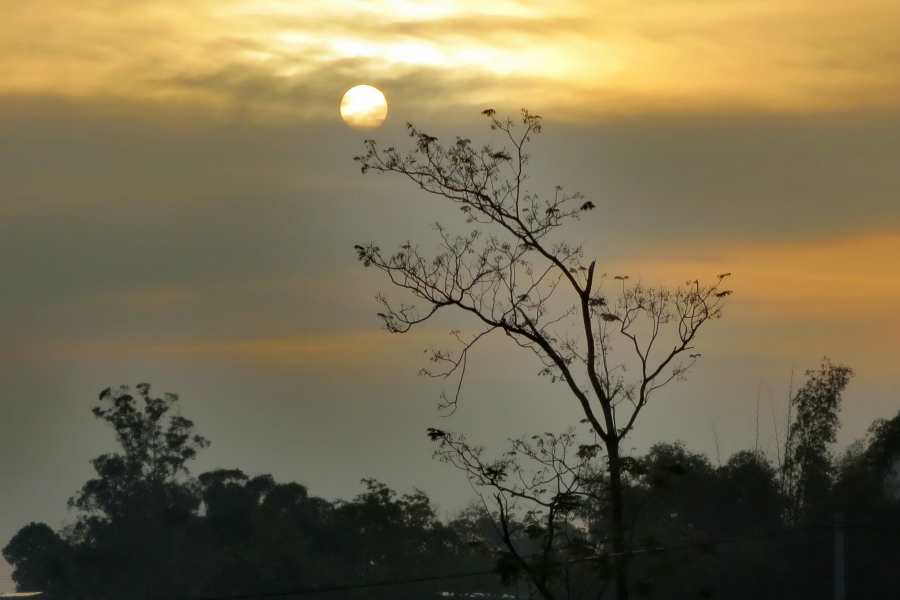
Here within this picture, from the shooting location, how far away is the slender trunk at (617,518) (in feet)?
50.3

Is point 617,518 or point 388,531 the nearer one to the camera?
point 617,518

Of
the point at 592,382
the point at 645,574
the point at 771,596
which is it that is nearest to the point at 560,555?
the point at 645,574

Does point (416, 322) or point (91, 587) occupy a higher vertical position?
point (416, 322)

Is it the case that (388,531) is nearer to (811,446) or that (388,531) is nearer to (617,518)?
(811,446)

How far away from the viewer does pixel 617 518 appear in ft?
52.6

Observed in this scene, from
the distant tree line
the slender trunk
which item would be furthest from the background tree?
the slender trunk

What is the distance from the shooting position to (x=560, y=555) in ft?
52.6

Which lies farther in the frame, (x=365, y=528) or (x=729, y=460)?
(x=365, y=528)

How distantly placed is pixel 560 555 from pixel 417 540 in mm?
49483

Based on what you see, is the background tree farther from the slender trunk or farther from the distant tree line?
the slender trunk

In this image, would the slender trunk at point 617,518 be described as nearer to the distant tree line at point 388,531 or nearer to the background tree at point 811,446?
the distant tree line at point 388,531

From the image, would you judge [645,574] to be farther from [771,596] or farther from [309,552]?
[309,552]

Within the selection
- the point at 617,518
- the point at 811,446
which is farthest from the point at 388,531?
the point at 617,518

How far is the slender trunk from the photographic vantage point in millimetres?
15320
